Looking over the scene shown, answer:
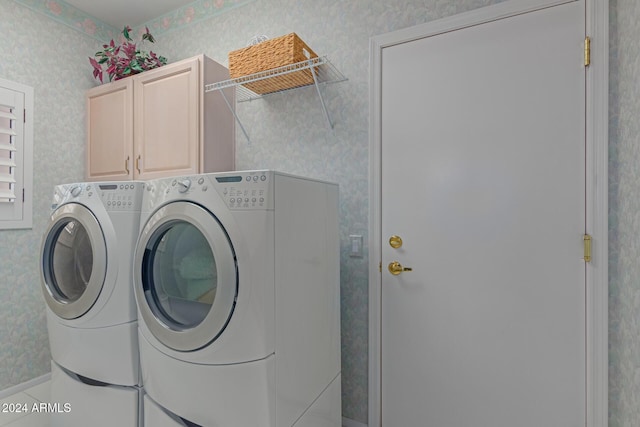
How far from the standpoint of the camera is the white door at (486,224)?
4.43ft

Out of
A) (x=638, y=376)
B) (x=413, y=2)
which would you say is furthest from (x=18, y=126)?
(x=638, y=376)

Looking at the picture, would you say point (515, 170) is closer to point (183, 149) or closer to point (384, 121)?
point (384, 121)

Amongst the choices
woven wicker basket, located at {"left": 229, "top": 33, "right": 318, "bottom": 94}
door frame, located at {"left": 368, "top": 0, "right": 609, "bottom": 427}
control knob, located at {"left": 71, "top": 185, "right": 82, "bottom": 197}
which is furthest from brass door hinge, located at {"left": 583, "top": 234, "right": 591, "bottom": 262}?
control knob, located at {"left": 71, "top": 185, "right": 82, "bottom": 197}

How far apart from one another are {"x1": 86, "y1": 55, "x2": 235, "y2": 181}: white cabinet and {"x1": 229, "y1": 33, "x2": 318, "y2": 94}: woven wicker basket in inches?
12.5

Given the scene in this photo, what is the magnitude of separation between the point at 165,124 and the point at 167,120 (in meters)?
0.03

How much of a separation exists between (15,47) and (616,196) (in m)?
3.51

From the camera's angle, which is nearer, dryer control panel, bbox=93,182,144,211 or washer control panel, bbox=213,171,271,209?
washer control panel, bbox=213,171,271,209

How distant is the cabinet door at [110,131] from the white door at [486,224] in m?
1.79

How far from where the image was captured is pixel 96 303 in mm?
1509

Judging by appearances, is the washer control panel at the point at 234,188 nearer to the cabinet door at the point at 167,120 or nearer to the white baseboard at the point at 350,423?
the cabinet door at the point at 167,120

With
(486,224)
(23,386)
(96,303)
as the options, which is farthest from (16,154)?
(486,224)

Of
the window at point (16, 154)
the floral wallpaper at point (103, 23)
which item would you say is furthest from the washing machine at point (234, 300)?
the floral wallpaper at point (103, 23)

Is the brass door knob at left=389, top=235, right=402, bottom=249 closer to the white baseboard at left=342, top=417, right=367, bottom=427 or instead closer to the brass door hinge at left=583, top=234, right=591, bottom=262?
the brass door hinge at left=583, top=234, right=591, bottom=262

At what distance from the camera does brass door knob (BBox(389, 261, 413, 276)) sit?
1.65 meters
